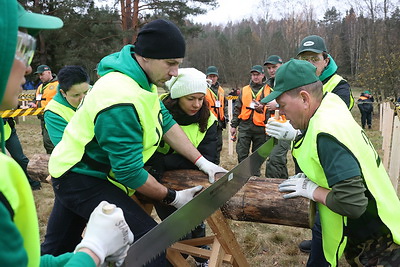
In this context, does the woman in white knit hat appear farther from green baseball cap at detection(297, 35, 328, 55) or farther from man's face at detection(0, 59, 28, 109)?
man's face at detection(0, 59, 28, 109)

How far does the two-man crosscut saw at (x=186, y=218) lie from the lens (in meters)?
1.86

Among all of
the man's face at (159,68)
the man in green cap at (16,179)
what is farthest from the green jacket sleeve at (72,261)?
the man's face at (159,68)

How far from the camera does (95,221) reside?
147 cm

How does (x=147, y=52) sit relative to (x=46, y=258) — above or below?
above

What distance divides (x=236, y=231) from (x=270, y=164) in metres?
1.82

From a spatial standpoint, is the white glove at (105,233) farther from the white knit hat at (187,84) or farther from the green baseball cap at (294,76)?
the white knit hat at (187,84)

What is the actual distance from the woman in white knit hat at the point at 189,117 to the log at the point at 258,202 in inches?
6.7

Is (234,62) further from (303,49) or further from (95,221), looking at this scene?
(95,221)

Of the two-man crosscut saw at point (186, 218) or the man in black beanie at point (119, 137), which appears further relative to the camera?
the man in black beanie at point (119, 137)

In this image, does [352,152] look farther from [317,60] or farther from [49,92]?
[49,92]

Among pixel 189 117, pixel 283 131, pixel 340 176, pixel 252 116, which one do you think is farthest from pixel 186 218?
pixel 252 116

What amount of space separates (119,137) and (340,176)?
1.31m

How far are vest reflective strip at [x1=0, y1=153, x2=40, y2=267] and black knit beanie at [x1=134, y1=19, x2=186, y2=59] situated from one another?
1.37 m

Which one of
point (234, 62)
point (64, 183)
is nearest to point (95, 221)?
point (64, 183)
